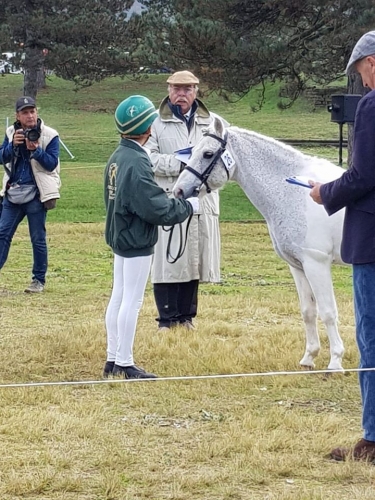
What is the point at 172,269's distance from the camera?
9156 mm

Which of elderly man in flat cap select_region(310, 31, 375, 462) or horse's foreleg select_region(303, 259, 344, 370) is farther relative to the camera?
horse's foreleg select_region(303, 259, 344, 370)

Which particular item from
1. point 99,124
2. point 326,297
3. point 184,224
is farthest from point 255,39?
point 99,124

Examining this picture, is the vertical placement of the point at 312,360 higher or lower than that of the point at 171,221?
lower

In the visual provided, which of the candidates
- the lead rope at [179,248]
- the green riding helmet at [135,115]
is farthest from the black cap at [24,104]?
the green riding helmet at [135,115]

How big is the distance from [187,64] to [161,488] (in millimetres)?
17047

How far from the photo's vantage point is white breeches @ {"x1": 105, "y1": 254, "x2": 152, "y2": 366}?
7.35m

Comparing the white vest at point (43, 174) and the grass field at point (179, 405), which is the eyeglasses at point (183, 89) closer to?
the grass field at point (179, 405)

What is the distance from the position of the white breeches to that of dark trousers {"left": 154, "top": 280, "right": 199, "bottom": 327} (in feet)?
5.76

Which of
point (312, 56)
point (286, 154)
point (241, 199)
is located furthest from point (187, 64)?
point (286, 154)

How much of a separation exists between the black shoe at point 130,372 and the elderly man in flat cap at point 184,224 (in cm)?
168

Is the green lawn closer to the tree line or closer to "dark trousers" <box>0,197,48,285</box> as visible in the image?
the tree line

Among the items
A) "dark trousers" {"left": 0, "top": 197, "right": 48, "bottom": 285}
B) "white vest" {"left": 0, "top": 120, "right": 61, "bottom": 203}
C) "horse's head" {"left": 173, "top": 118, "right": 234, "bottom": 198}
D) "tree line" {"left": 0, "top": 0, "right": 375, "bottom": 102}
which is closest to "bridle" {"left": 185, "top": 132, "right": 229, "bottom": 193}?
"horse's head" {"left": 173, "top": 118, "right": 234, "bottom": 198}

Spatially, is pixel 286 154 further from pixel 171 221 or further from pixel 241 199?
pixel 241 199

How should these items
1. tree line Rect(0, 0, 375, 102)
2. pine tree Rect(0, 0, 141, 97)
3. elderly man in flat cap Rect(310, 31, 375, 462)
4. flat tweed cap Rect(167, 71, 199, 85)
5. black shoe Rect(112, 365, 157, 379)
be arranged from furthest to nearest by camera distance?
pine tree Rect(0, 0, 141, 97) → tree line Rect(0, 0, 375, 102) → flat tweed cap Rect(167, 71, 199, 85) → black shoe Rect(112, 365, 157, 379) → elderly man in flat cap Rect(310, 31, 375, 462)
